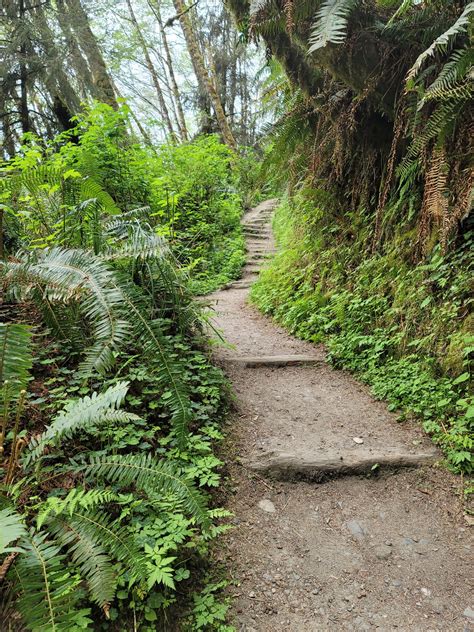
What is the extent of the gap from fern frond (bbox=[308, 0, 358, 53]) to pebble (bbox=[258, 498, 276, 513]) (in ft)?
9.22

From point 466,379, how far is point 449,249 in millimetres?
1049

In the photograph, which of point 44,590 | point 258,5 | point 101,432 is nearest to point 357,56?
point 258,5

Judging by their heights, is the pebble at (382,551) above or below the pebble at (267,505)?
below

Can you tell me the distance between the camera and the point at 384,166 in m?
3.59

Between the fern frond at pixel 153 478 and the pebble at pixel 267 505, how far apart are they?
2.18ft

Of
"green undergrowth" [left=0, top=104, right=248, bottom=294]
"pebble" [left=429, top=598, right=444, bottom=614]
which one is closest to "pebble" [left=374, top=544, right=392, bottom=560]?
"pebble" [left=429, top=598, right=444, bottom=614]

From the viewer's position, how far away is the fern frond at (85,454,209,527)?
5.31 feet

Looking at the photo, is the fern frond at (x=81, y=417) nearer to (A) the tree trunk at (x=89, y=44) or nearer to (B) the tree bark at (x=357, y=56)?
(B) the tree bark at (x=357, y=56)

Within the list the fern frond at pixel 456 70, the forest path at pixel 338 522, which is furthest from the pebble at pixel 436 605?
the fern frond at pixel 456 70

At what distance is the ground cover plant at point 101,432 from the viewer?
1358mm

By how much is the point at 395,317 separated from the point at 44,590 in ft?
9.95

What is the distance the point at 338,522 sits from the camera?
209cm

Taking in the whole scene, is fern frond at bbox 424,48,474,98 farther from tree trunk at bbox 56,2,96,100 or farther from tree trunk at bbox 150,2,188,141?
tree trunk at bbox 150,2,188,141

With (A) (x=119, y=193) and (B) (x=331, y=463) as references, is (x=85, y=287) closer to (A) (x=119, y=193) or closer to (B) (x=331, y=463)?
(B) (x=331, y=463)
